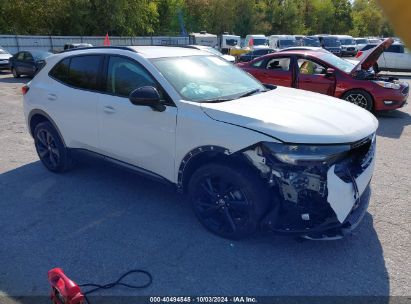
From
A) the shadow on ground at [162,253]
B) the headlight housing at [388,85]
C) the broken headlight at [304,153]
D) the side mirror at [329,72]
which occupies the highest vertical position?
the side mirror at [329,72]

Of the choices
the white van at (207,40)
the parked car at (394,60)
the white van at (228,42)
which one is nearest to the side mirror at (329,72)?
the parked car at (394,60)

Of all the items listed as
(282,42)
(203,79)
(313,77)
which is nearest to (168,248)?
(203,79)

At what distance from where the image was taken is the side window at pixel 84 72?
4352 mm

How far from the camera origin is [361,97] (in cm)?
867

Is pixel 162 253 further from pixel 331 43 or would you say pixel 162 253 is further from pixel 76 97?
pixel 331 43

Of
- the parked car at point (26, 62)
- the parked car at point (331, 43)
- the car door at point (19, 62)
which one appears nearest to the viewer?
the parked car at point (26, 62)

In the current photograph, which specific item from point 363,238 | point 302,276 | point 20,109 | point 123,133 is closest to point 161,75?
point 123,133

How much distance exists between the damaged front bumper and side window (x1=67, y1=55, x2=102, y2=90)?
2.28 metres

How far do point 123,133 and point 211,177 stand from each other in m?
1.20

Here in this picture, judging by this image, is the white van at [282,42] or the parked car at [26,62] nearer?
the parked car at [26,62]

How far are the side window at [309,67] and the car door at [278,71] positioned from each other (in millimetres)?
268

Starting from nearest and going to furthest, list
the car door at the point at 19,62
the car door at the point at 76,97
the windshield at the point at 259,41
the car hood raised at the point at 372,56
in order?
the car door at the point at 76,97, the car hood raised at the point at 372,56, the car door at the point at 19,62, the windshield at the point at 259,41

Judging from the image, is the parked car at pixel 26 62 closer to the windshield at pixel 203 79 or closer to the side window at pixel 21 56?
the side window at pixel 21 56

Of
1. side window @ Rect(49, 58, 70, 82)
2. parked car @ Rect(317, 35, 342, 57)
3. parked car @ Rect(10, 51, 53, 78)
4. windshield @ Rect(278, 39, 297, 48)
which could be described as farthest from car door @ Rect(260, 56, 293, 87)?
parked car @ Rect(317, 35, 342, 57)
